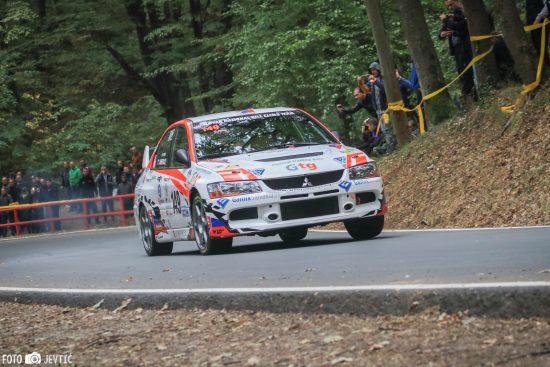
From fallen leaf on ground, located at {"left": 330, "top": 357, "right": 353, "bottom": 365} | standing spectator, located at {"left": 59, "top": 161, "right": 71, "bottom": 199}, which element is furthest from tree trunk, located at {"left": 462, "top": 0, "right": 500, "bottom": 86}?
standing spectator, located at {"left": 59, "top": 161, "right": 71, "bottom": 199}

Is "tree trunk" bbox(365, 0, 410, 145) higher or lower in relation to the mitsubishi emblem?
higher

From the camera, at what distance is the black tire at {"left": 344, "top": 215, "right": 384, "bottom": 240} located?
47.4ft

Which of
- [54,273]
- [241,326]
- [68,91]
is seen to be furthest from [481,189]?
[68,91]

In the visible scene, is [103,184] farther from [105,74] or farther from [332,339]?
[332,339]

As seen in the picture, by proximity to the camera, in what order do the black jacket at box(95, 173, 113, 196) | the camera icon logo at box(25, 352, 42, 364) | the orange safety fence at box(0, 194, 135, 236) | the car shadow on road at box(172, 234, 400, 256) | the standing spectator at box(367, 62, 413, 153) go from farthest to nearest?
1. the black jacket at box(95, 173, 113, 196)
2. the orange safety fence at box(0, 194, 135, 236)
3. the standing spectator at box(367, 62, 413, 153)
4. the car shadow on road at box(172, 234, 400, 256)
5. the camera icon logo at box(25, 352, 42, 364)

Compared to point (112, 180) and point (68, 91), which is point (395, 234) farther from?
point (68, 91)

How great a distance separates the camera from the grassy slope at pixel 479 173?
16.1 metres

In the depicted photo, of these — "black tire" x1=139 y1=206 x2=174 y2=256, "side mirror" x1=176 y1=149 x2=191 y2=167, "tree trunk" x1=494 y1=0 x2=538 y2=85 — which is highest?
"tree trunk" x1=494 y1=0 x2=538 y2=85

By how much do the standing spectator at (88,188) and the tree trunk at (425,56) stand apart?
18.1 metres

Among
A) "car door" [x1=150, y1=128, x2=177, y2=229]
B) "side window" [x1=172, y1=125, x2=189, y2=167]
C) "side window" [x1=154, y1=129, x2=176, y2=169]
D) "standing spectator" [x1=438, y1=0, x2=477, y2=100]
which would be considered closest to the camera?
"side window" [x1=172, y1=125, x2=189, y2=167]

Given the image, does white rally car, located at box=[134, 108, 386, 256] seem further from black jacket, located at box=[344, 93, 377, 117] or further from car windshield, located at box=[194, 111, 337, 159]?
black jacket, located at box=[344, 93, 377, 117]

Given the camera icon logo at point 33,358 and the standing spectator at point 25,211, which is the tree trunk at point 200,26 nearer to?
the standing spectator at point 25,211

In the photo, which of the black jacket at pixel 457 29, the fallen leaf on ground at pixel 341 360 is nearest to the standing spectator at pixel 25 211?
the black jacket at pixel 457 29

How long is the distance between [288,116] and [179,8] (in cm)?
3147
